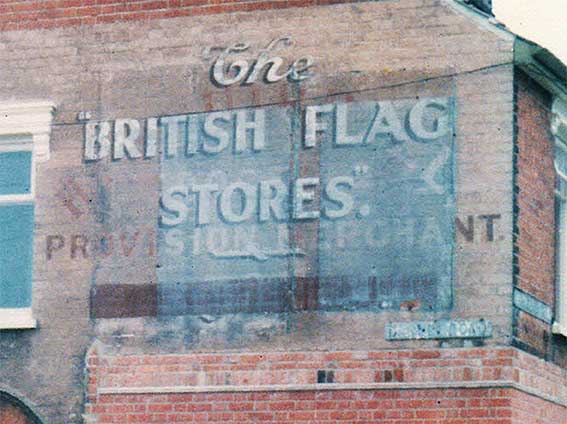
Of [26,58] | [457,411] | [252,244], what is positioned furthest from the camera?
[26,58]

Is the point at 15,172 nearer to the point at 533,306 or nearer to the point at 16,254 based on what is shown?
the point at 16,254

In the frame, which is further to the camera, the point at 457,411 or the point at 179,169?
the point at 179,169

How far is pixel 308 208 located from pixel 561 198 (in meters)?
3.10

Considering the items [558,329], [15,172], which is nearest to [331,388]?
[558,329]

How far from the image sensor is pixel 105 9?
17.0 meters

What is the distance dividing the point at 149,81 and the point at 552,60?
4.07 m

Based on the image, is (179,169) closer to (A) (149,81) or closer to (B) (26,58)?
(A) (149,81)

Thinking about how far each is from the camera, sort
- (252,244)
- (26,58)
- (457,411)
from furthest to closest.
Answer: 1. (26,58)
2. (252,244)
3. (457,411)

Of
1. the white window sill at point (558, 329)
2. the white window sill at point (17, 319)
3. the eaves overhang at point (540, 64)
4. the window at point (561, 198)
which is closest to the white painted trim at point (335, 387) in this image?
the white window sill at point (558, 329)

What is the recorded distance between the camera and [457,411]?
14.9 m

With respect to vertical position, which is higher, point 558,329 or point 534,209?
point 534,209

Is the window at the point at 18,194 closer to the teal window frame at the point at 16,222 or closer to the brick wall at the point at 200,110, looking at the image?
the teal window frame at the point at 16,222

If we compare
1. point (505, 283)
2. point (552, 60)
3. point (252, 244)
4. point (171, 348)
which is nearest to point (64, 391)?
point (171, 348)

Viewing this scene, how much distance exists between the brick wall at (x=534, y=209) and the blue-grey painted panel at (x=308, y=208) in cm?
68
